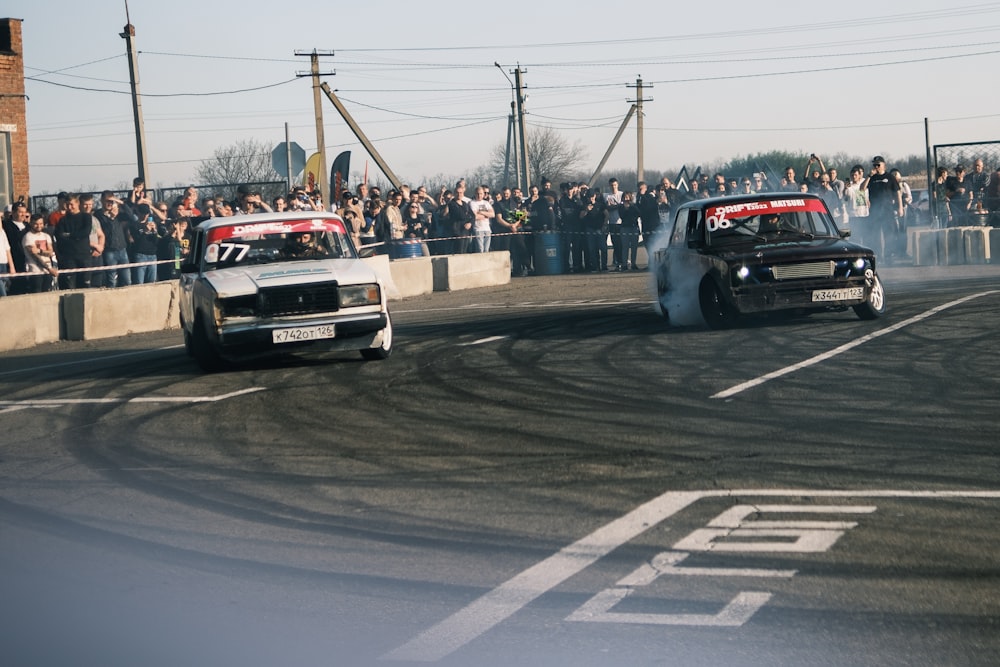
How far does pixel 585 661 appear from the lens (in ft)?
15.1

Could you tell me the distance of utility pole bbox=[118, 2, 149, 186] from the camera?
33.4 m

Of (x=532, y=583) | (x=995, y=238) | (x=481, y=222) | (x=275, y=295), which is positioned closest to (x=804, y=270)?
(x=275, y=295)

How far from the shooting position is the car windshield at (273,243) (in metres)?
14.5

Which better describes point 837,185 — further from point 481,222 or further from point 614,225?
point 481,222

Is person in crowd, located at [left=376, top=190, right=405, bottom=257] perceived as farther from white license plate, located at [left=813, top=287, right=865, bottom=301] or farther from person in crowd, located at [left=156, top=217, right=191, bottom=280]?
white license plate, located at [left=813, top=287, right=865, bottom=301]

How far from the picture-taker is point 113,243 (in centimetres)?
2133

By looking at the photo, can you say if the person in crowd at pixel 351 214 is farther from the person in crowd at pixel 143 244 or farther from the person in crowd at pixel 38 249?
the person in crowd at pixel 38 249

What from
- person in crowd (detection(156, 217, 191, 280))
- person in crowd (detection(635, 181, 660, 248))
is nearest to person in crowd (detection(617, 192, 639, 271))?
person in crowd (detection(635, 181, 660, 248))

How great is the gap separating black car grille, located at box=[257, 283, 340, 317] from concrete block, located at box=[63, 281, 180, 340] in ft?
22.0

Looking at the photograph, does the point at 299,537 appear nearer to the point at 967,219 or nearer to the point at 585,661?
the point at 585,661

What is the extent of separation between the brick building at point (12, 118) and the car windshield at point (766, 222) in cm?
2297

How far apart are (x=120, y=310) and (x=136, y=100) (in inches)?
594

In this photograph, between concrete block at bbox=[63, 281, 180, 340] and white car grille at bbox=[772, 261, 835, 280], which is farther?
concrete block at bbox=[63, 281, 180, 340]

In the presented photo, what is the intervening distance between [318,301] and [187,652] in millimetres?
8835
